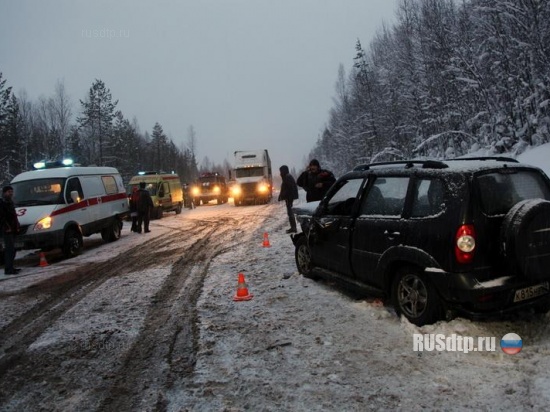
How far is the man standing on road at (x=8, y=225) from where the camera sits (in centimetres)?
915

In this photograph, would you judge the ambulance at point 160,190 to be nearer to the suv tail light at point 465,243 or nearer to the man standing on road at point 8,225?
the man standing on road at point 8,225

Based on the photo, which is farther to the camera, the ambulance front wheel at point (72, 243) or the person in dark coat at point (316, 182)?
the ambulance front wheel at point (72, 243)

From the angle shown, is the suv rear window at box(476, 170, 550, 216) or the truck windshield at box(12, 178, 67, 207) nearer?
the suv rear window at box(476, 170, 550, 216)

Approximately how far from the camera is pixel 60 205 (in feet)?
35.7

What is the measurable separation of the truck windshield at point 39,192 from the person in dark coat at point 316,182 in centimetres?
648

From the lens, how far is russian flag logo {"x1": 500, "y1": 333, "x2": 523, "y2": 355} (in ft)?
12.4

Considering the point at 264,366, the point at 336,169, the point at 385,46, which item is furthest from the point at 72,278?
the point at 336,169

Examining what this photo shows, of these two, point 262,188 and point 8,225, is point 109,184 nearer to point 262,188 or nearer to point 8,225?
point 8,225

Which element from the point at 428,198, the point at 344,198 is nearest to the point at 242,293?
the point at 344,198

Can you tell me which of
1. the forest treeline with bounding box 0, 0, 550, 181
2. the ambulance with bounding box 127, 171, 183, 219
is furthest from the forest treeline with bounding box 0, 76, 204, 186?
the ambulance with bounding box 127, 171, 183, 219

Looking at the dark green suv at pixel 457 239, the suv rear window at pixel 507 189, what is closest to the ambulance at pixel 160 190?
the dark green suv at pixel 457 239

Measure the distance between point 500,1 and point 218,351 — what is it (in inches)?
875

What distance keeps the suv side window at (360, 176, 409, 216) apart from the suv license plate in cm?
139

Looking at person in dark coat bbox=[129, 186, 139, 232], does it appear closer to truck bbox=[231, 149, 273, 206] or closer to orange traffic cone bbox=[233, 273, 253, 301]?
orange traffic cone bbox=[233, 273, 253, 301]
